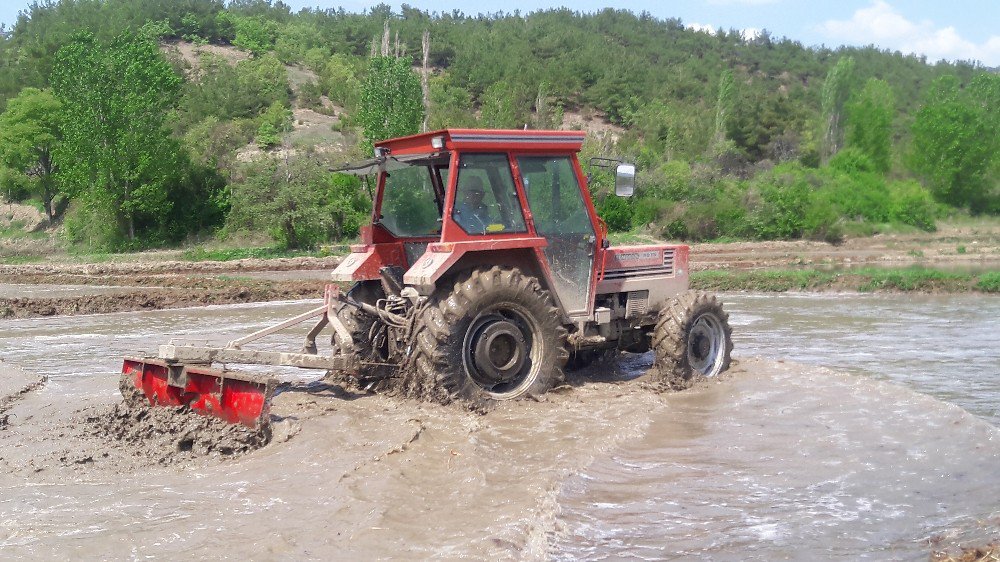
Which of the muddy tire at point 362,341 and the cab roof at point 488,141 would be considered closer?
the cab roof at point 488,141

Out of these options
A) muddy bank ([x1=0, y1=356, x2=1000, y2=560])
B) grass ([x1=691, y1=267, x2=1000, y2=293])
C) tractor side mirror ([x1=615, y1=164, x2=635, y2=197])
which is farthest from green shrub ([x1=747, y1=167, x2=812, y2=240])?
tractor side mirror ([x1=615, y1=164, x2=635, y2=197])

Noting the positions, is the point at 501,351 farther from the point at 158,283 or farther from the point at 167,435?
the point at 158,283

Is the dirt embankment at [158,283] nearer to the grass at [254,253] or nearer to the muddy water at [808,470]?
the grass at [254,253]

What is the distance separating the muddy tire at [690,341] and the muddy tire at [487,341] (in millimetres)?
1257

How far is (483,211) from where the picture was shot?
7.55 meters

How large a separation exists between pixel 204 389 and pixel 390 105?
30812 millimetres

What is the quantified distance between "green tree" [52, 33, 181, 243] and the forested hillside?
0.08 m

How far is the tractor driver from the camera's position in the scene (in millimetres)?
7410

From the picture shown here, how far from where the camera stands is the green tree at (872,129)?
54.6 m

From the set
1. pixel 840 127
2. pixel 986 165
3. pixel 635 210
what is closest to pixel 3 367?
pixel 635 210

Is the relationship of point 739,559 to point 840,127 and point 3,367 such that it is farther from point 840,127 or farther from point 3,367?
point 840,127

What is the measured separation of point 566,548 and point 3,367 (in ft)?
27.2

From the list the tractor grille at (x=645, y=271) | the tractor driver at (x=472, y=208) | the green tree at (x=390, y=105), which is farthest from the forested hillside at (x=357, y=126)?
the tractor driver at (x=472, y=208)

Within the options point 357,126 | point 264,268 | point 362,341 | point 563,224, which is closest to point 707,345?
point 563,224
